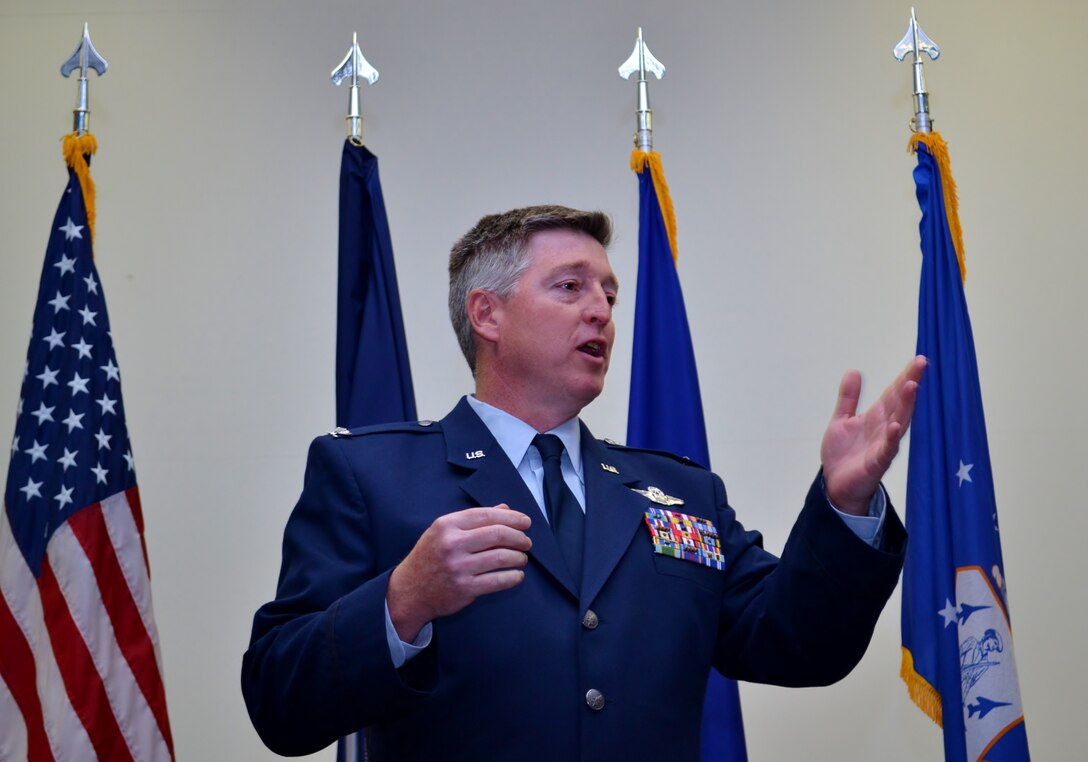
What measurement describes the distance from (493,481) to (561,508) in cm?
11

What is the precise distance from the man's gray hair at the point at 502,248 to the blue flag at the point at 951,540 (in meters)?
1.12

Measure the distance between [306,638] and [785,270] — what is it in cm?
241

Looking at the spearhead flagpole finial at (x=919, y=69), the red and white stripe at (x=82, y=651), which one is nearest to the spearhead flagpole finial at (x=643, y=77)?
the spearhead flagpole finial at (x=919, y=69)

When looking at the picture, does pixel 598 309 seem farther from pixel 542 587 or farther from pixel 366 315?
pixel 366 315

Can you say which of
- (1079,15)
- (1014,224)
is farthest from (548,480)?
(1079,15)

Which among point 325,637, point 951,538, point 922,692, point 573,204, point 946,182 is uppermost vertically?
point 573,204

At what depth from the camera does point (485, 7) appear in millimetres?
3779

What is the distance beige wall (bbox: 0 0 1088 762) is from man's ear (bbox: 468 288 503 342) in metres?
1.43

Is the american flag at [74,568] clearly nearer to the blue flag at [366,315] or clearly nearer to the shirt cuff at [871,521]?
the blue flag at [366,315]

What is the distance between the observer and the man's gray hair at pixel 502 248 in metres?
2.10

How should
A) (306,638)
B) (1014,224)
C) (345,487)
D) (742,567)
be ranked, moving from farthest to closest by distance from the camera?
1. (1014,224)
2. (742,567)
3. (345,487)
4. (306,638)

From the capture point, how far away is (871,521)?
5.20 feet

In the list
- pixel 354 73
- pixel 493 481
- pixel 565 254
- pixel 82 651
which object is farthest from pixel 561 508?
pixel 354 73

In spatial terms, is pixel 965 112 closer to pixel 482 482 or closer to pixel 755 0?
pixel 755 0
